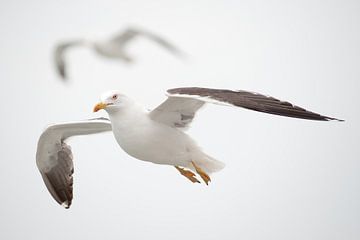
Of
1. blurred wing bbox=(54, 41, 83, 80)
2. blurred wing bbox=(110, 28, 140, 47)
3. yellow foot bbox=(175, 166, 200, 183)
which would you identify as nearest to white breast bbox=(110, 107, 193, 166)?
yellow foot bbox=(175, 166, 200, 183)

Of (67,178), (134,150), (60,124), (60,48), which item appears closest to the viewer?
(134,150)

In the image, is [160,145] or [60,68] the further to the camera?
[60,68]

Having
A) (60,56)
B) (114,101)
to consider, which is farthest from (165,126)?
(60,56)

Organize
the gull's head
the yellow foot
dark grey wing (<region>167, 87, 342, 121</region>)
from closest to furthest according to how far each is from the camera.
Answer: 1. dark grey wing (<region>167, 87, 342, 121</region>)
2. the gull's head
3. the yellow foot

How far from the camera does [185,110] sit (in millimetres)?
11305

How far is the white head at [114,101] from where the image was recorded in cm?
1108

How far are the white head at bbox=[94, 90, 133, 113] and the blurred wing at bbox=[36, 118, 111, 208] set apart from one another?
1.22 meters

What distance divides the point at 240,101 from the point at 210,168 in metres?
2.34

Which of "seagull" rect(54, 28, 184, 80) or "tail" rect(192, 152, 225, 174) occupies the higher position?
"seagull" rect(54, 28, 184, 80)

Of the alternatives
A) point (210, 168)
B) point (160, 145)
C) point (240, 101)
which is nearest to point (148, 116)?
point (160, 145)

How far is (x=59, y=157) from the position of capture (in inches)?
516

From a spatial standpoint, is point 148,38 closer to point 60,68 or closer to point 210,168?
point 210,168

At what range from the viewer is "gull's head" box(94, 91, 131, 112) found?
11.1m

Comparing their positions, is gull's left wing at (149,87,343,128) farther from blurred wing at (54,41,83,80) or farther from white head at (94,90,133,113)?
blurred wing at (54,41,83,80)
